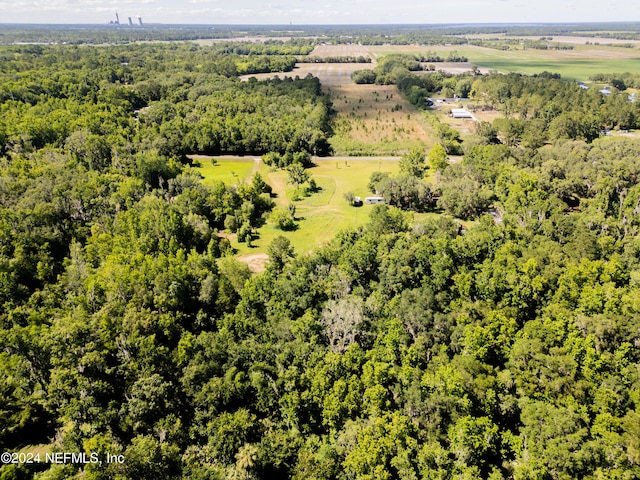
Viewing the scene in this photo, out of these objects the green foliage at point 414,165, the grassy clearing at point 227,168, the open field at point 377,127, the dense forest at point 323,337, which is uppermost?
the open field at point 377,127

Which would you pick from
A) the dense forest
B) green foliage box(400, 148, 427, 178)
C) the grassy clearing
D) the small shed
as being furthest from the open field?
the dense forest

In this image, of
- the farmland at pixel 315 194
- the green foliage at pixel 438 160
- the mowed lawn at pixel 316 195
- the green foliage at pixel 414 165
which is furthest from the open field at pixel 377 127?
the green foliage at pixel 438 160

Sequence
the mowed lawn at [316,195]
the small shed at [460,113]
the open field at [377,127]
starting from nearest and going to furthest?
the mowed lawn at [316,195]
the open field at [377,127]
the small shed at [460,113]

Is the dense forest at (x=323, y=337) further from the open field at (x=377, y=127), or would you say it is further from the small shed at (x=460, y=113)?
the small shed at (x=460, y=113)

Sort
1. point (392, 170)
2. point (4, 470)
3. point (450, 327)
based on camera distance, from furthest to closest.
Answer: point (392, 170), point (450, 327), point (4, 470)

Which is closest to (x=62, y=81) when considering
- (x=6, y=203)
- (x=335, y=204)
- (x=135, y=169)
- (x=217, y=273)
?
(x=135, y=169)

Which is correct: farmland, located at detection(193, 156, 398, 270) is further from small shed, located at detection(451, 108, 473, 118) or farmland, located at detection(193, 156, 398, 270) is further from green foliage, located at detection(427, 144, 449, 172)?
small shed, located at detection(451, 108, 473, 118)

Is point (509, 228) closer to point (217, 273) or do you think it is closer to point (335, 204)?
point (335, 204)
